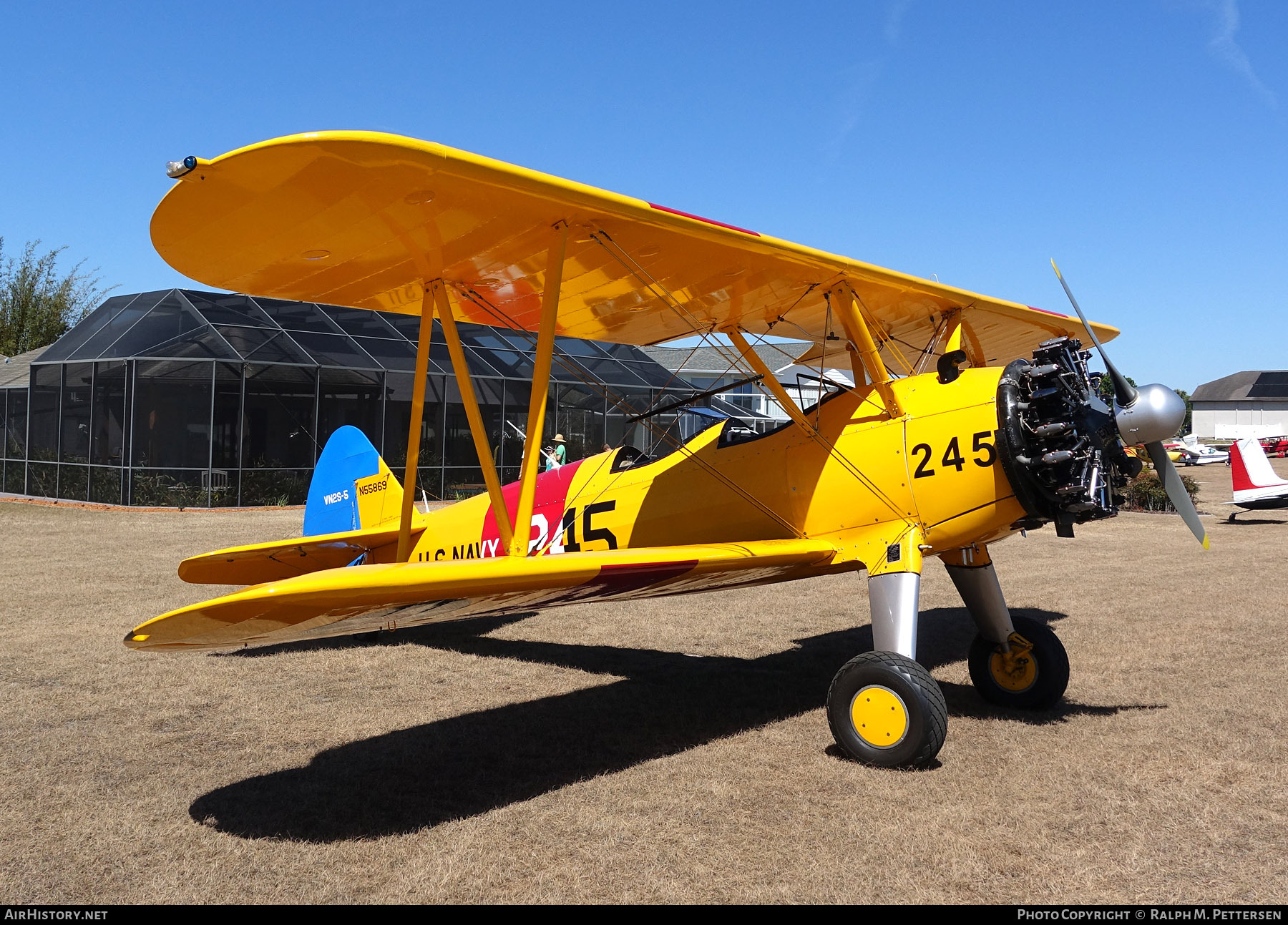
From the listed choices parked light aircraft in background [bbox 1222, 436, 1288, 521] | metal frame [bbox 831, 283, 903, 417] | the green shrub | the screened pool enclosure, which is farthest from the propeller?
the green shrub

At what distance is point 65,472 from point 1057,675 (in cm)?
2002

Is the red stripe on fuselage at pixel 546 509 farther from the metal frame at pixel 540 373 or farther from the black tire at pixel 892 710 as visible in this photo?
the black tire at pixel 892 710

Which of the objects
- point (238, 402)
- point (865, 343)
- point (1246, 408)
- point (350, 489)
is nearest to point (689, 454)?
point (865, 343)

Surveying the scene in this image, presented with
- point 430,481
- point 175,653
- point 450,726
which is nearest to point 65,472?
point 430,481

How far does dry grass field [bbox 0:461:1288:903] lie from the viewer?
3205 millimetres

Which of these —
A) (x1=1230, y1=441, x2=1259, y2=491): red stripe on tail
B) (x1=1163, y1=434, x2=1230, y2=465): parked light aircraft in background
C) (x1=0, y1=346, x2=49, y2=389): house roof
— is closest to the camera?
(x1=1230, y1=441, x2=1259, y2=491): red stripe on tail

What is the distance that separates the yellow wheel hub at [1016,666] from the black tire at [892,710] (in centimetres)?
138

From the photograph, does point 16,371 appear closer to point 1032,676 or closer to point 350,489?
point 350,489

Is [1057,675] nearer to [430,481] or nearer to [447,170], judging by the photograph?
[447,170]

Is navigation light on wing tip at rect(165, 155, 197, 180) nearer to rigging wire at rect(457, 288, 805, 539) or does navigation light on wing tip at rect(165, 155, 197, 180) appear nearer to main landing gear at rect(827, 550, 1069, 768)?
rigging wire at rect(457, 288, 805, 539)

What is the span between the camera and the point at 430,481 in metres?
20.1

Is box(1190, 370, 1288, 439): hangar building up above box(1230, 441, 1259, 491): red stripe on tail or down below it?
above

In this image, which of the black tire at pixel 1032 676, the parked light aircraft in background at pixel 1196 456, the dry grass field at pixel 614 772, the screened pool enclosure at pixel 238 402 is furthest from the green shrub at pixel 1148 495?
the parked light aircraft in background at pixel 1196 456

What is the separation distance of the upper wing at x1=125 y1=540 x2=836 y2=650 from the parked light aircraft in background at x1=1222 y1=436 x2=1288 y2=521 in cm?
1731
